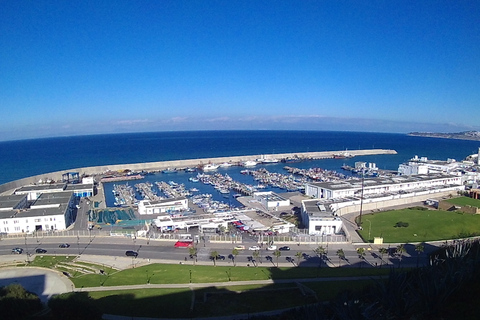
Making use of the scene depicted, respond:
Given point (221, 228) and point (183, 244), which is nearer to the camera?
point (183, 244)

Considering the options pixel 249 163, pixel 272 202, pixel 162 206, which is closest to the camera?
pixel 162 206

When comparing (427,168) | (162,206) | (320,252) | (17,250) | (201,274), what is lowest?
(17,250)

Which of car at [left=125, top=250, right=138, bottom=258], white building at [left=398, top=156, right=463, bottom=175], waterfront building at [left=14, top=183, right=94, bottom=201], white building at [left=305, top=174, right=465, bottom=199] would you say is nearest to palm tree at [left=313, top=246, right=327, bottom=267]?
car at [left=125, top=250, right=138, bottom=258]

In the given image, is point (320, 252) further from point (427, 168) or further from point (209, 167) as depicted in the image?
point (209, 167)

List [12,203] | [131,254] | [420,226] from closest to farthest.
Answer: [131,254], [420,226], [12,203]

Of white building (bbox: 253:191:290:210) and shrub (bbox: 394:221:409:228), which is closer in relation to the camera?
shrub (bbox: 394:221:409:228)

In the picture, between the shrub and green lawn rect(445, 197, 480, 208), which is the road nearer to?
the shrub

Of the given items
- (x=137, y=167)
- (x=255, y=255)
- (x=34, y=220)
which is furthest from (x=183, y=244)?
(x=137, y=167)

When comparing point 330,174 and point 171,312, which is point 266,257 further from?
point 330,174
